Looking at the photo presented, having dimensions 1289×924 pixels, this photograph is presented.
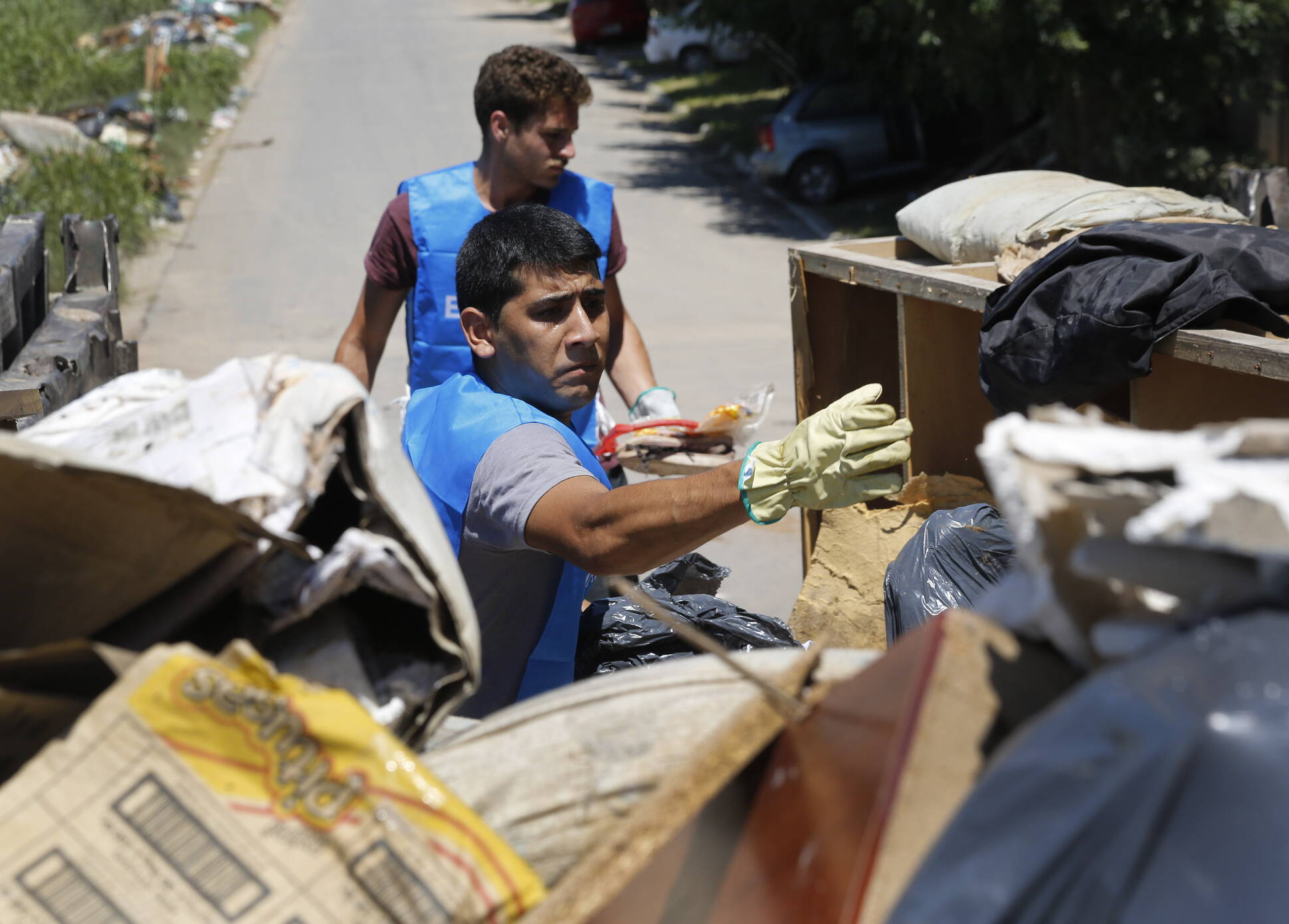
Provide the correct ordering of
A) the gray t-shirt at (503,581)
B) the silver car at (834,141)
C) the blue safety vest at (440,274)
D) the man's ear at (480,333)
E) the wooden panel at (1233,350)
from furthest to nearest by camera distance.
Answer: the silver car at (834,141) < the blue safety vest at (440,274) < the man's ear at (480,333) < the gray t-shirt at (503,581) < the wooden panel at (1233,350)

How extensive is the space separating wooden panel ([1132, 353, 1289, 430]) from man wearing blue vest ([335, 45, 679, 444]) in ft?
5.66

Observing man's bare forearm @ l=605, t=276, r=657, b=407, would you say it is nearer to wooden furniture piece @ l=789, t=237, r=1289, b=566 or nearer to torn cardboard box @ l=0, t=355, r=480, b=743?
wooden furniture piece @ l=789, t=237, r=1289, b=566

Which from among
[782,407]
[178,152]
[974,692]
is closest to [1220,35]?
[782,407]

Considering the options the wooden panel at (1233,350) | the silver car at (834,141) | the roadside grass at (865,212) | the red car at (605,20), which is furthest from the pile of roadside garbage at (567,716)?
the red car at (605,20)

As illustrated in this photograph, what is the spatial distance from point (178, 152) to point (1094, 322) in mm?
16085

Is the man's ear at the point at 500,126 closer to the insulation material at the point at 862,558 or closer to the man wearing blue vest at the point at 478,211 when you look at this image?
the man wearing blue vest at the point at 478,211

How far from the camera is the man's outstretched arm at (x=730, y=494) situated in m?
2.06

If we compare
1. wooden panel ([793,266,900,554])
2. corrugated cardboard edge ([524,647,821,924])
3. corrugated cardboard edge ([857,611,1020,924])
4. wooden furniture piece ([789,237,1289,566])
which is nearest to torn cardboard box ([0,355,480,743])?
corrugated cardboard edge ([524,647,821,924])

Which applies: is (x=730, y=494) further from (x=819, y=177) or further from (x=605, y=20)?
(x=605, y=20)

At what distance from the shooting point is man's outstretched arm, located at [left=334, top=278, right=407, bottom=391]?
408 cm

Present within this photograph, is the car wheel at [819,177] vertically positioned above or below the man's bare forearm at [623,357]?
below

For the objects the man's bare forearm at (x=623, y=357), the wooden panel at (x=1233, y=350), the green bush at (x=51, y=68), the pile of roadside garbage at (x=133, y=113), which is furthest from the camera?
the green bush at (x=51, y=68)

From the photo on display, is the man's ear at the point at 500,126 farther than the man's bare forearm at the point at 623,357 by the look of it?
No

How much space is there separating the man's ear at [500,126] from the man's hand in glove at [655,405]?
0.99 m
